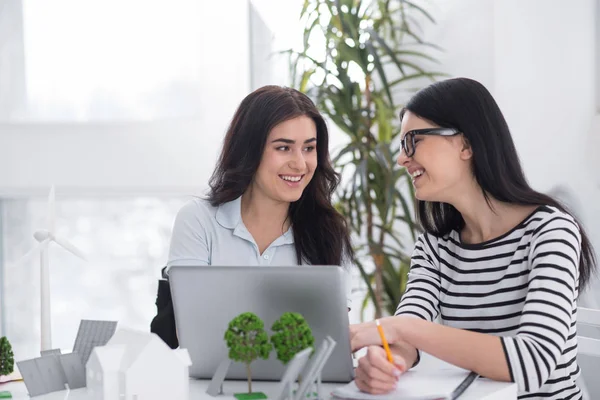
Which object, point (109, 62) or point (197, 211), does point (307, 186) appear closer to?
point (197, 211)

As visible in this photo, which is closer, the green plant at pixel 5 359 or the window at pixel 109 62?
the green plant at pixel 5 359

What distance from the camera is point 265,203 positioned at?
2564 mm

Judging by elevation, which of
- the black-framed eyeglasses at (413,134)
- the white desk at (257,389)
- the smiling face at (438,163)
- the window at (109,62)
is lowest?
the white desk at (257,389)

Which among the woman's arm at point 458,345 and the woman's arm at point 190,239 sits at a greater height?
the woman's arm at point 190,239

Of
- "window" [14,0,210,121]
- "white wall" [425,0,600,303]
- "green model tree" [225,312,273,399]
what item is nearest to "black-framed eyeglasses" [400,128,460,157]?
"green model tree" [225,312,273,399]

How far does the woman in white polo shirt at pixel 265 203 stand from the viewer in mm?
2475

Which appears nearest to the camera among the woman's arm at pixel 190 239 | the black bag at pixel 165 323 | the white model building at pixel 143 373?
the white model building at pixel 143 373

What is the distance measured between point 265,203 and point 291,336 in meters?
1.14

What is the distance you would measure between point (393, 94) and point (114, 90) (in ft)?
4.98

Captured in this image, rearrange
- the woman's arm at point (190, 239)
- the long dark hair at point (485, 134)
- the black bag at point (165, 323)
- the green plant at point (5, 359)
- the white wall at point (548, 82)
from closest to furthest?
the green plant at point (5, 359)
the long dark hair at point (485, 134)
the black bag at point (165, 323)
the woman's arm at point (190, 239)
the white wall at point (548, 82)

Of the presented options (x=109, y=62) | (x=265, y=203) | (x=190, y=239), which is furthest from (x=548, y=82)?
(x=109, y=62)

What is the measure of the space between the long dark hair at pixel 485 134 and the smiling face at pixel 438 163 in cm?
3

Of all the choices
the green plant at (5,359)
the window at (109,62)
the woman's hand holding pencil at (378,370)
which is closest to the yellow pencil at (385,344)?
the woman's hand holding pencil at (378,370)

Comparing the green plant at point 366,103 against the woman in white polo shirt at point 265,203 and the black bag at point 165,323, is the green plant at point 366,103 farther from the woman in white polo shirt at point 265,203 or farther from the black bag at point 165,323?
the black bag at point 165,323
